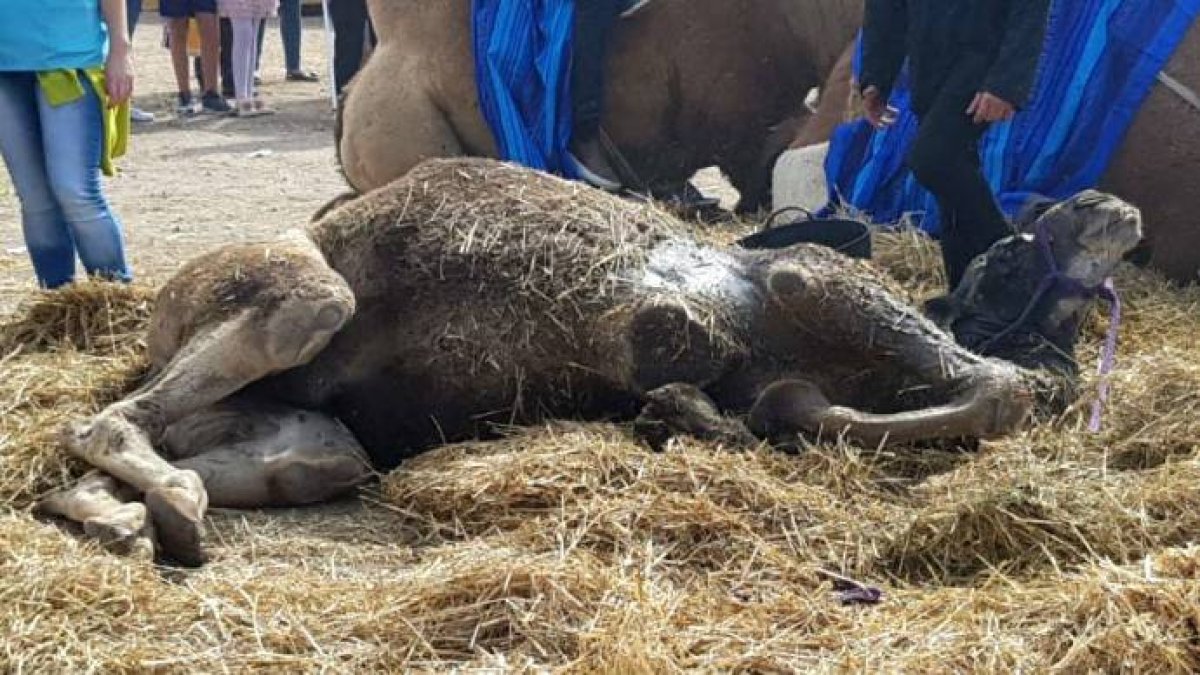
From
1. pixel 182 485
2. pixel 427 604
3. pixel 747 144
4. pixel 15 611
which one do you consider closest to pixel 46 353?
pixel 182 485

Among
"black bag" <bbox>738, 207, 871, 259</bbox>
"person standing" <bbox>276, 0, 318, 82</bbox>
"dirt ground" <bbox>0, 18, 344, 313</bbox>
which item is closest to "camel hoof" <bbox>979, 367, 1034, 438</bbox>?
"black bag" <bbox>738, 207, 871, 259</bbox>

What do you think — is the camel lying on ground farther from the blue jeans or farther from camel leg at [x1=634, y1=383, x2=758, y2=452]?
the blue jeans

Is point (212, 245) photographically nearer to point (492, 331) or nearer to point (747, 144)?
point (747, 144)

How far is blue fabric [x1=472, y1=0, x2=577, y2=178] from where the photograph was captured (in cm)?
770

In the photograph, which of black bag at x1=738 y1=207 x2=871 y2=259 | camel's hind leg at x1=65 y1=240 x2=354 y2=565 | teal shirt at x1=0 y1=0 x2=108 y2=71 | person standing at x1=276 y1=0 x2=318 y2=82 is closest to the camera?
camel's hind leg at x1=65 y1=240 x2=354 y2=565

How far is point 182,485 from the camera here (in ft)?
11.9

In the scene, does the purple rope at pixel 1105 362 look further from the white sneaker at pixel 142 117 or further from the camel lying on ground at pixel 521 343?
the white sneaker at pixel 142 117

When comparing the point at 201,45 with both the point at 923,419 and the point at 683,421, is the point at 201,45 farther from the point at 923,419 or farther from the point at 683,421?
the point at 923,419

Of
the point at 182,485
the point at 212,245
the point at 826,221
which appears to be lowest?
the point at 212,245

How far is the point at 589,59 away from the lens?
305 inches

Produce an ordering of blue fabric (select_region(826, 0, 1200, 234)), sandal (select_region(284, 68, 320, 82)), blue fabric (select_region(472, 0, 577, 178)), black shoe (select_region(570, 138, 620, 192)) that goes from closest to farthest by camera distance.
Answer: blue fabric (select_region(826, 0, 1200, 234)), blue fabric (select_region(472, 0, 577, 178)), black shoe (select_region(570, 138, 620, 192)), sandal (select_region(284, 68, 320, 82))

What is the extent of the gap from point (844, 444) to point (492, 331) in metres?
0.99

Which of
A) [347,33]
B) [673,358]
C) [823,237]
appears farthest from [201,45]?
[673,358]

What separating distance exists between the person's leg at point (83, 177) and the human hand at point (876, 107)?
2881mm
